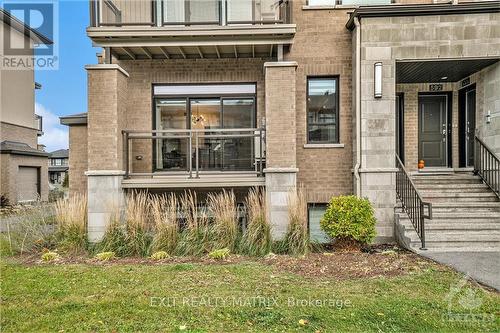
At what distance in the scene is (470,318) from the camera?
4.39 meters

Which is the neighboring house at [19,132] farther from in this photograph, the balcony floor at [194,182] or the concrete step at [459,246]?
the concrete step at [459,246]

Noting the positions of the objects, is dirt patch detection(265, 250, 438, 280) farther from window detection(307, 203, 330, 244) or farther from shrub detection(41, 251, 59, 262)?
shrub detection(41, 251, 59, 262)

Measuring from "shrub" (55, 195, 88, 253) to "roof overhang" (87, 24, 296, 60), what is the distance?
150 inches

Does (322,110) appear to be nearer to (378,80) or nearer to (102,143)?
(378,80)

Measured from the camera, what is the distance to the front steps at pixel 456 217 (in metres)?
7.54

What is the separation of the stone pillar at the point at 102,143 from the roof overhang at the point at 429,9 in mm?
6084

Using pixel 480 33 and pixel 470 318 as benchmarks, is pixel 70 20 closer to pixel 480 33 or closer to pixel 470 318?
pixel 480 33

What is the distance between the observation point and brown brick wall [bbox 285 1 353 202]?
9359 mm

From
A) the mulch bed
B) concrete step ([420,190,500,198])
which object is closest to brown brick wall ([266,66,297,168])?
the mulch bed

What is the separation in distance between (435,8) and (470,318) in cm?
704

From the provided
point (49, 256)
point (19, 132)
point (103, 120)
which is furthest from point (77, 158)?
point (19, 132)

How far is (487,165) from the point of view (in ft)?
30.0

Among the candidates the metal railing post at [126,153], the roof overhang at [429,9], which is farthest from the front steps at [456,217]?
the metal railing post at [126,153]

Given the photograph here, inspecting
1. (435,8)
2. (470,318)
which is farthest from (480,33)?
(470,318)
